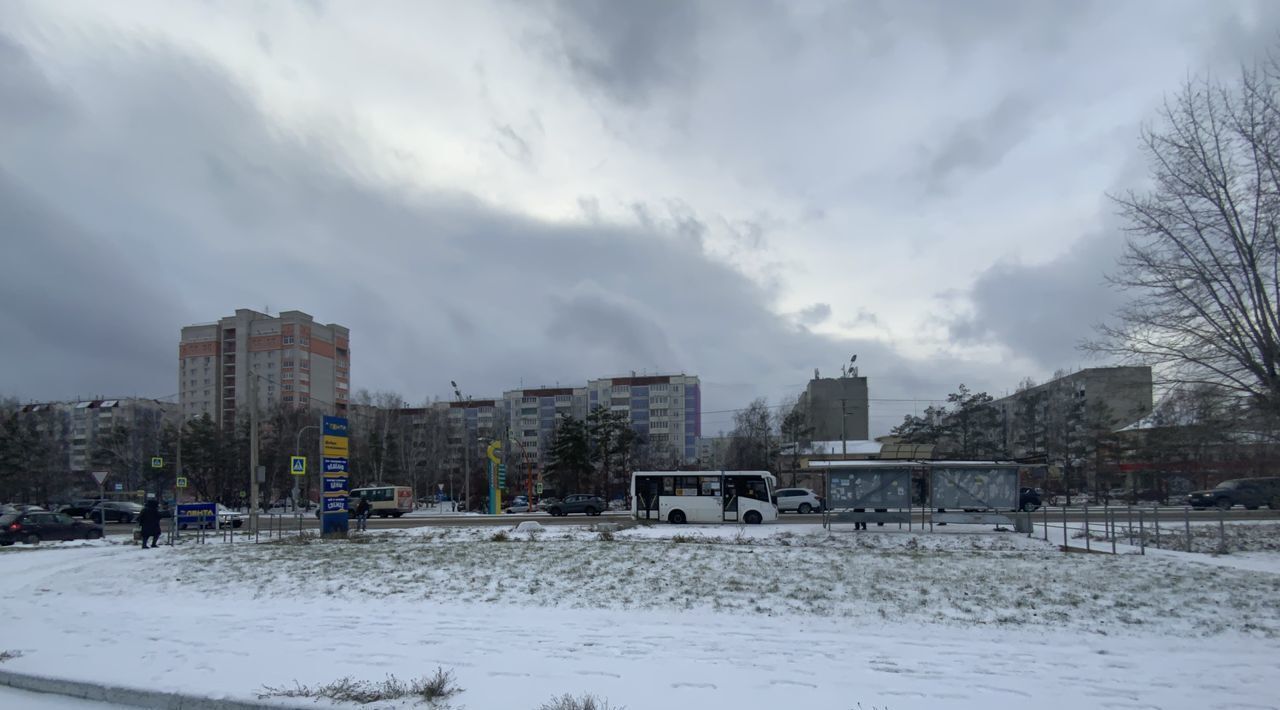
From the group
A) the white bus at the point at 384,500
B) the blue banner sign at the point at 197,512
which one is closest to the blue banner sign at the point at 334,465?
the blue banner sign at the point at 197,512

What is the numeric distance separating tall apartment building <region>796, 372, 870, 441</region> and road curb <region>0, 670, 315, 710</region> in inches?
3980

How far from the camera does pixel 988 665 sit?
856 centimetres

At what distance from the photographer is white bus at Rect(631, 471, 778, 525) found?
3378 cm

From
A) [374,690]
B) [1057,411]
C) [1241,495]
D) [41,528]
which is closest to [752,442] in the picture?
[1057,411]

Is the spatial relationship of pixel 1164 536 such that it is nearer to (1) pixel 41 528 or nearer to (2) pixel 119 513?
(1) pixel 41 528

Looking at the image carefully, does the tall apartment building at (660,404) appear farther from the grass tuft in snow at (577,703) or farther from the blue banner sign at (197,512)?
the grass tuft in snow at (577,703)

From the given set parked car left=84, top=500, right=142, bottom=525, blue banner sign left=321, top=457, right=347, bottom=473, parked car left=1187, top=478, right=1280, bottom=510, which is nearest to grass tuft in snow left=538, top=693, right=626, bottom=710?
blue banner sign left=321, top=457, right=347, bottom=473

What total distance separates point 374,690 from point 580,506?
41985 millimetres

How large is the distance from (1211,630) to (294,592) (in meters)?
14.2

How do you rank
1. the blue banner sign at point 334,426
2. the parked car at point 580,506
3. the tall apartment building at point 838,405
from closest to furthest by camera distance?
the blue banner sign at point 334,426 < the parked car at point 580,506 < the tall apartment building at point 838,405

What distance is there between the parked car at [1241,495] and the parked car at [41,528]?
51.8m

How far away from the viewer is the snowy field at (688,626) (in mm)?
7863

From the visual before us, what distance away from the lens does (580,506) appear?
49188mm

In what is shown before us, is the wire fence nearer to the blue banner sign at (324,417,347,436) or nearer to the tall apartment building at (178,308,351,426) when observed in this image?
the blue banner sign at (324,417,347,436)
